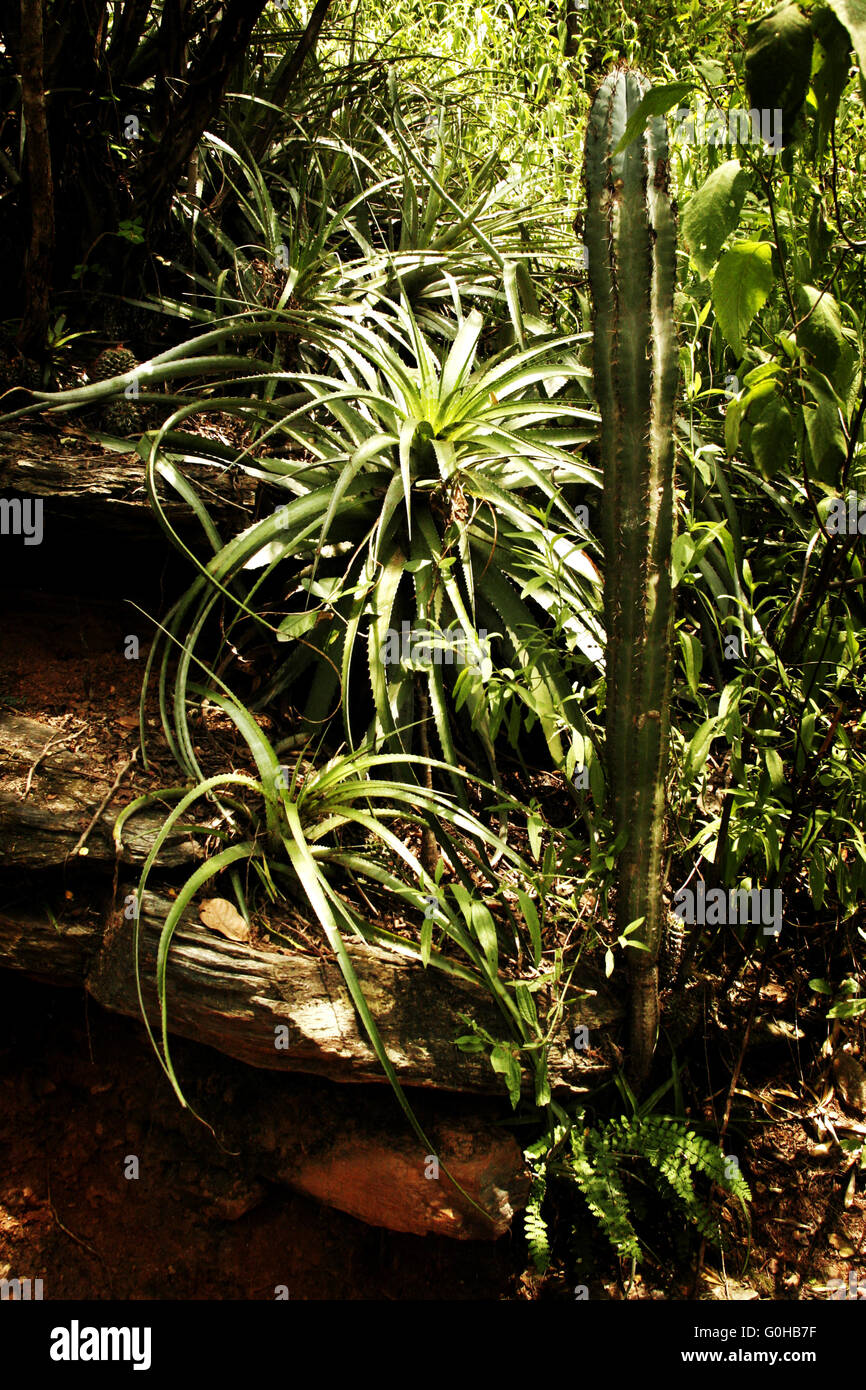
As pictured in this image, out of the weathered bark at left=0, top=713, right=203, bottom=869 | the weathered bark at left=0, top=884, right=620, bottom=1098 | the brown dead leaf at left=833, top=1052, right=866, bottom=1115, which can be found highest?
the weathered bark at left=0, top=713, right=203, bottom=869

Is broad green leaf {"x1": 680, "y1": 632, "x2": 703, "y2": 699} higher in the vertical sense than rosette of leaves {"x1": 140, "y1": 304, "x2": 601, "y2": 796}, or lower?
lower

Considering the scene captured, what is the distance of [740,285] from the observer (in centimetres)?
135

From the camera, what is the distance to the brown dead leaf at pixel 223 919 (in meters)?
1.78

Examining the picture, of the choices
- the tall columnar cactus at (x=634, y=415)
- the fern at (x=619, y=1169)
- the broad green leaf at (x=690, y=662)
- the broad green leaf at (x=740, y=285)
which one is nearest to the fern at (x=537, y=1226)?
the fern at (x=619, y=1169)

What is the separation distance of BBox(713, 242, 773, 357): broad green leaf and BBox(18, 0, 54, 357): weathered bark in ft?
5.28

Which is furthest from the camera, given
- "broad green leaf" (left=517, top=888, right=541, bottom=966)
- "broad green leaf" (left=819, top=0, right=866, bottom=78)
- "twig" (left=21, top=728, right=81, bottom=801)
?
"twig" (left=21, top=728, right=81, bottom=801)

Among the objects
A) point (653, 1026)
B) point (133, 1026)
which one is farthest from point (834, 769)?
point (133, 1026)

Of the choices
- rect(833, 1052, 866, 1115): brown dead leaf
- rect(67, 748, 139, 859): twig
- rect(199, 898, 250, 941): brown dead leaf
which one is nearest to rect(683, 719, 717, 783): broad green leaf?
rect(833, 1052, 866, 1115): brown dead leaf

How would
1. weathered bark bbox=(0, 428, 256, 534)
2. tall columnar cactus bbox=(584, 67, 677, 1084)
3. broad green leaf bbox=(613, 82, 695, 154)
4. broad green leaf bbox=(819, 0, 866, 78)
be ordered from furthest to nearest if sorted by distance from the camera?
weathered bark bbox=(0, 428, 256, 534) → tall columnar cactus bbox=(584, 67, 677, 1084) → broad green leaf bbox=(613, 82, 695, 154) → broad green leaf bbox=(819, 0, 866, 78)

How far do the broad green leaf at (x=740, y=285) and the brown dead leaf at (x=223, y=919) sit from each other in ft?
4.15

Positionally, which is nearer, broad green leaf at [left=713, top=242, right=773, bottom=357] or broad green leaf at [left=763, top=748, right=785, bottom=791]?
broad green leaf at [left=713, top=242, right=773, bottom=357]

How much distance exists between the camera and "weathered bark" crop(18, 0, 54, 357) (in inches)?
81.0

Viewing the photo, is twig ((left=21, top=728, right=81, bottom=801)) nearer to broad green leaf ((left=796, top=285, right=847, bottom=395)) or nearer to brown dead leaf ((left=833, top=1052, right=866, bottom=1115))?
broad green leaf ((left=796, top=285, right=847, bottom=395))

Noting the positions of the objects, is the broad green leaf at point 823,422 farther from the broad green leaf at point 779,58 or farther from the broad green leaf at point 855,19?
the broad green leaf at point 855,19
